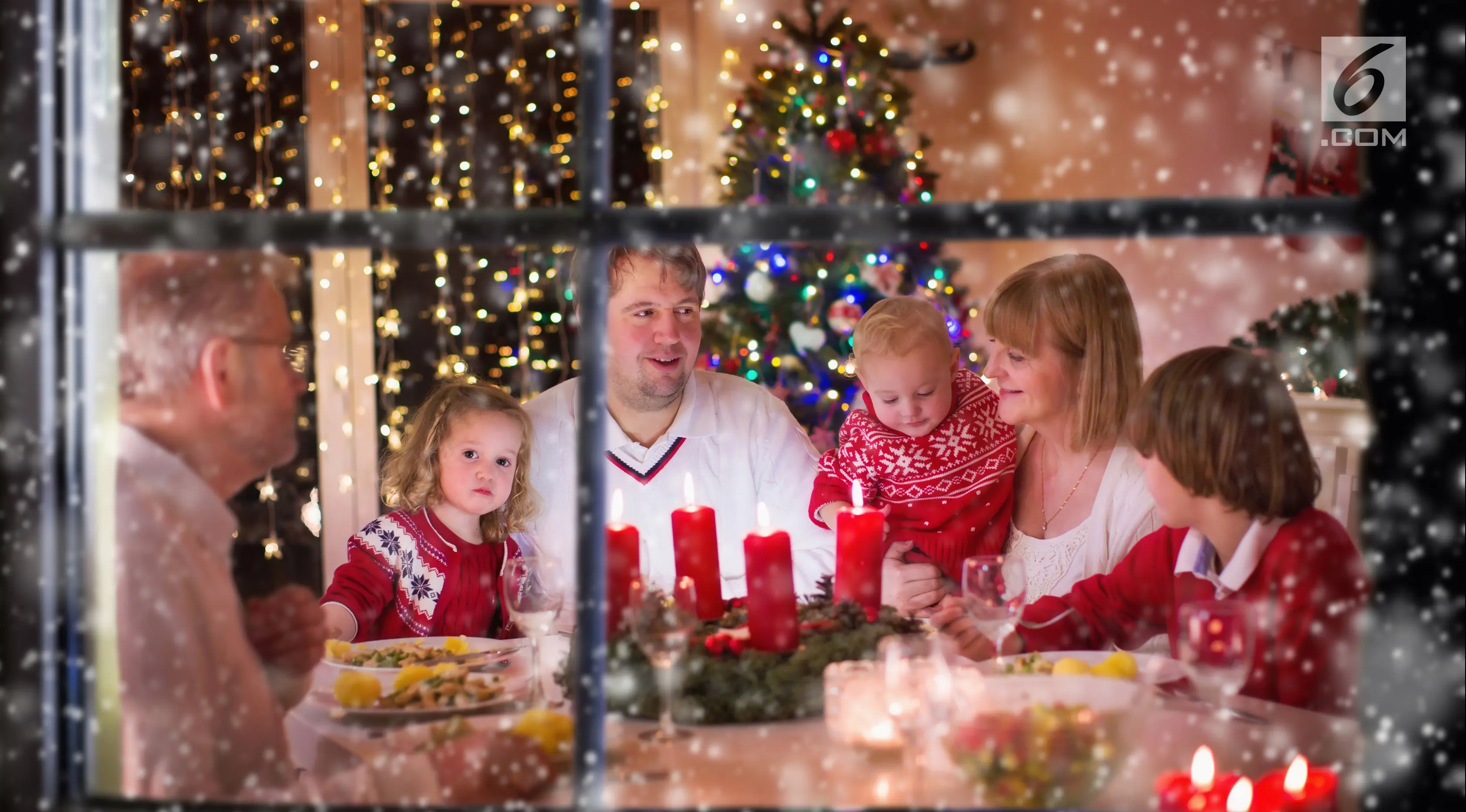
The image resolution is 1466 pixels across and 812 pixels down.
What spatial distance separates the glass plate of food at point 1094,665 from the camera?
1229 millimetres

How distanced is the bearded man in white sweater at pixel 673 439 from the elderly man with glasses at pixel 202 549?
1.30 m

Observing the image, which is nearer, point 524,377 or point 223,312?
point 223,312

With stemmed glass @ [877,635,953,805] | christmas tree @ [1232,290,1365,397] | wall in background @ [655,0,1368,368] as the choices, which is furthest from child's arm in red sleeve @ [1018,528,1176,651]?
christmas tree @ [1232,290,1365,397]

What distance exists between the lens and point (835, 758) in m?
0.96

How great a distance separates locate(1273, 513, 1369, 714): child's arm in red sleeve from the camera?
1.04m

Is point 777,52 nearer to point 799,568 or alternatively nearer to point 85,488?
point 799,568

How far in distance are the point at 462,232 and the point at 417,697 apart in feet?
2.52

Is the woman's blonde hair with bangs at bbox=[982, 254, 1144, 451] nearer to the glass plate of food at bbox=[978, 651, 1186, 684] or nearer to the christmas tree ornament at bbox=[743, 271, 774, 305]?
the glass plate of food at bbox=[978, 651, 1186, 684]

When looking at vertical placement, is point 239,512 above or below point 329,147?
below

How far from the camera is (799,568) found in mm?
2410

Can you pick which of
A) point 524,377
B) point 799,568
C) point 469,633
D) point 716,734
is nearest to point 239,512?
point 524,377

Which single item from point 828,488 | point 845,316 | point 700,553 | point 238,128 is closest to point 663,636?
point 700,553

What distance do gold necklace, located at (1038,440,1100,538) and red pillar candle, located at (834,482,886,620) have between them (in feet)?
2.55

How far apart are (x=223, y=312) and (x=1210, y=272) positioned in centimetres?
360
